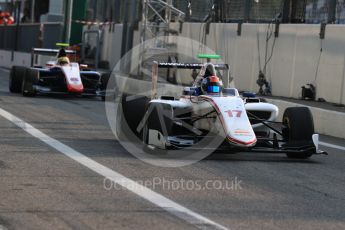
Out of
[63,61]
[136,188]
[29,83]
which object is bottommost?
[136,188]

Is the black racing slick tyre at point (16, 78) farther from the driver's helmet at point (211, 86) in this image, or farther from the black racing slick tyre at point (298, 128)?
the black racing slick tyre at point (298, 128)

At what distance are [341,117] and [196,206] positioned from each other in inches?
317

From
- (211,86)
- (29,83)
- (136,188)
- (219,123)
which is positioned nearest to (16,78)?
(29,83)

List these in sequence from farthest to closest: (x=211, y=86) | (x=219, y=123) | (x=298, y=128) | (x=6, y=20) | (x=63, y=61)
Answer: (x=6, y=20), (x=63, y=61), (x=211, y=86), (x=298, y=128), (x=219, y=123)

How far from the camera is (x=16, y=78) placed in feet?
68.4

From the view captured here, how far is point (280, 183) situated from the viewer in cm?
868

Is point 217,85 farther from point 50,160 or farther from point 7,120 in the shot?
point 7,120

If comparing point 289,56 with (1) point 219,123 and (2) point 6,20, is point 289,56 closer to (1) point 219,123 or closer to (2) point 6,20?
(1) point 219,123

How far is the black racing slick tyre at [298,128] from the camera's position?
10523 mm

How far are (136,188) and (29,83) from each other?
12.6 meters

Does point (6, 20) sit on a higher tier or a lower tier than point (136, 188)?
higher

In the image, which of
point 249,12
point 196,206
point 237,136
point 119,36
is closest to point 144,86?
point 249,12

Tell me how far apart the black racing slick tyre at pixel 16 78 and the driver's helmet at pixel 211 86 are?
1041 centimetres

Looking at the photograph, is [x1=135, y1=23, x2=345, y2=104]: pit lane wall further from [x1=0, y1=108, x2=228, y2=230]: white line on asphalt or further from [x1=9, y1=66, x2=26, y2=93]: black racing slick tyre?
[x1=0, y1=108, x2=228, y2=230]: white line on asphalt
